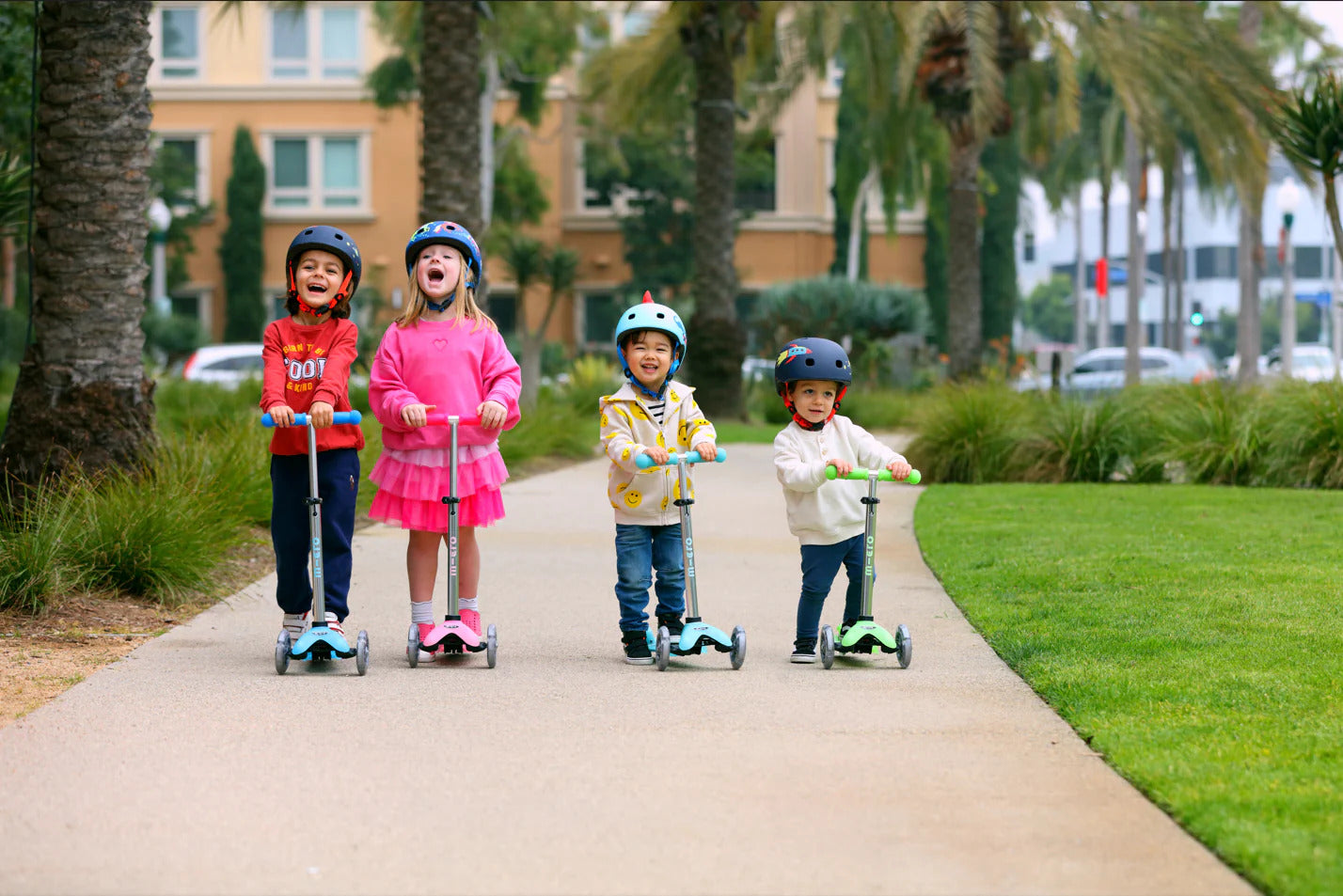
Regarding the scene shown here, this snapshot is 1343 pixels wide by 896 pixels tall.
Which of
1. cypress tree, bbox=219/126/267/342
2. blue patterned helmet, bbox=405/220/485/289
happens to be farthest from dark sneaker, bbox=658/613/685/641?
cypress tree, bbox=219/126/267/342

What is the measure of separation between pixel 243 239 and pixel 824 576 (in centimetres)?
4167

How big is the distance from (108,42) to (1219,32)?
14.9 metres

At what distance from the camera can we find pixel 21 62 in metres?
18.2

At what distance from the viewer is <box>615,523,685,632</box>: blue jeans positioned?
696 centimetres

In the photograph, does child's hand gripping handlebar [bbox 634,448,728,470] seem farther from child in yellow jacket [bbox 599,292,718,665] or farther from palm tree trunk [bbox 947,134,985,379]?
palm tree trunk [bbox 947,134,985,379]

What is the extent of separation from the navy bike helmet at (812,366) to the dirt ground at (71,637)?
2913 mm

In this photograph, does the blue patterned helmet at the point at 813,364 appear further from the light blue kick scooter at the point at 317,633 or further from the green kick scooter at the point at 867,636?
the light blue kick scooter at the point at 317,633

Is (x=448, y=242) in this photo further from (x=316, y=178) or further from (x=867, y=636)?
(x=316, y=178)

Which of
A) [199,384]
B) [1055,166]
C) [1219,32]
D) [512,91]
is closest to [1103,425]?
[1219,32]

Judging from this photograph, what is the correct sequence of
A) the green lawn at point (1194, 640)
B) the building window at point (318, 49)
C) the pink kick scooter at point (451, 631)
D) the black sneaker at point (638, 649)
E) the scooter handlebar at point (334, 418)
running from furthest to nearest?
the building window at point (318, 49), the black sneaker at point (638, 649), the pink kick scooter at point (451, 631), the scooter handlebar at point (334, 418), the green lawn at point (1194, 640)

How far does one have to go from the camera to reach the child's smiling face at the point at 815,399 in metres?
6.88

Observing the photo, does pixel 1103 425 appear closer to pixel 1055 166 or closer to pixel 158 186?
pixel 158 186

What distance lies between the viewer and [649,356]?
6.80m

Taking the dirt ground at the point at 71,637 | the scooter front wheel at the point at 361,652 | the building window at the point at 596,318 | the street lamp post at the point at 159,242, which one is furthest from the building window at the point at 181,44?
the scooter front wheel at the point at 361,652
